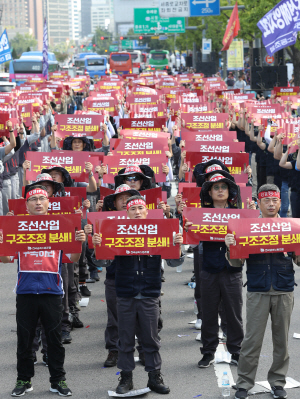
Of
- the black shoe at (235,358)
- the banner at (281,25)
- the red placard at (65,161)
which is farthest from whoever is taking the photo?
the banner at (281,25)

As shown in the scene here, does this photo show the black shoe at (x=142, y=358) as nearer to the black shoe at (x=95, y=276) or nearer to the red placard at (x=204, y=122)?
the black shoe at (x=95, y=276)

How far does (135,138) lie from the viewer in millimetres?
12453

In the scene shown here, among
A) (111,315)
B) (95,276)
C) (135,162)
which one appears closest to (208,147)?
(135,162)

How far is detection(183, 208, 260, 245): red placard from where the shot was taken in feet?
23.5

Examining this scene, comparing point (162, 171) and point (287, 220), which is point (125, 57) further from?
point (287, 220)

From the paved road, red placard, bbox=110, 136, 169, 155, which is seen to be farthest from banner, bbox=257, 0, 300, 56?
the paved road

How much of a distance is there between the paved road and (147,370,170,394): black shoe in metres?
0.06

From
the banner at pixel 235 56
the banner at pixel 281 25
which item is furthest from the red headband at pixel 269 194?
the banner at pixel 235 56

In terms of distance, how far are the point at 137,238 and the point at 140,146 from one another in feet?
Answer: 16.4

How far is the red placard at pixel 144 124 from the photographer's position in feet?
48.8

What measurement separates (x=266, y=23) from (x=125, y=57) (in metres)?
50.5

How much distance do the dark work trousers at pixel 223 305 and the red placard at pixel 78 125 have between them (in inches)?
272

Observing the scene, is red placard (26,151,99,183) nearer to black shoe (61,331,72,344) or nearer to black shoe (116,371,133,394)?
black shoe (61,331,72,344)

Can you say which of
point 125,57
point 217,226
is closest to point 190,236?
point 217,226
